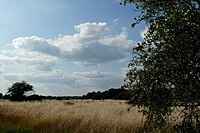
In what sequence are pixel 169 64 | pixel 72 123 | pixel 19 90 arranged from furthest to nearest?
pixel 19 90
pixel 72 123
pixel 169 64

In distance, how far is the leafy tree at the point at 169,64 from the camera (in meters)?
11.1

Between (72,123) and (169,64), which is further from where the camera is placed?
(72,123)

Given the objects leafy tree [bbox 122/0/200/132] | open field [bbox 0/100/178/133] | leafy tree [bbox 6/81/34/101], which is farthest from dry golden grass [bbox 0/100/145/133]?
leafy tree [bbox 6/81/34/101]

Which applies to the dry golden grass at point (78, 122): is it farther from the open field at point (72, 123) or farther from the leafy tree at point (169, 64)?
the leafy tree at point (169, 64)

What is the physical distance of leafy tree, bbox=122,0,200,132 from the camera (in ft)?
36.3

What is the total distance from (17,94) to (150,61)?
7963cm

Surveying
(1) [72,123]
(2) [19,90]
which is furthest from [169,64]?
(2) [19,90]

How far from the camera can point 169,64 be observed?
1131 cm

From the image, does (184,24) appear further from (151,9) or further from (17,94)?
(17,94)

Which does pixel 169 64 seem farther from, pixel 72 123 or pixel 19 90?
pixel 19 90

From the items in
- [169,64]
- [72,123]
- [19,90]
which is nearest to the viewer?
[169,64]

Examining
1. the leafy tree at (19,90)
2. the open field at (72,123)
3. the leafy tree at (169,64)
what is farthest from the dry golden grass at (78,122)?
the leafy tree at (19,90)

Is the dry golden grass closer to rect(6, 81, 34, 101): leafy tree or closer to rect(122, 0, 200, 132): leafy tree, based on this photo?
rect(122, 0, 200, 132): leafy tree

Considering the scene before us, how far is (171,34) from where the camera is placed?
11203 mm
